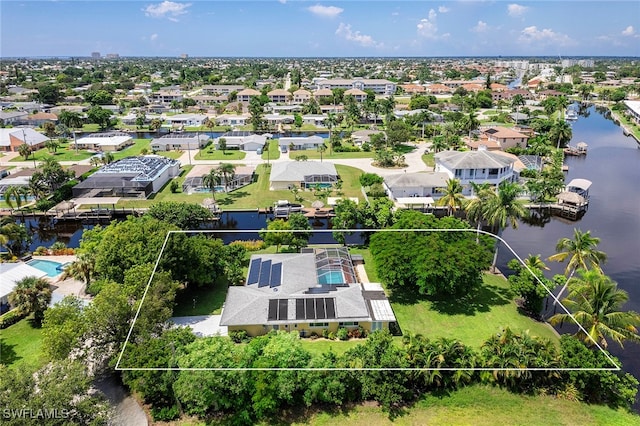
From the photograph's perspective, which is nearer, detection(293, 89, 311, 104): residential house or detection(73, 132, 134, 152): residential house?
detection(73, 132, 134, 152): residential house

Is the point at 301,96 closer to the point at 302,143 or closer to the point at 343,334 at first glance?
the point at 302,143

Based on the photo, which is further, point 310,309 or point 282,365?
point 310,309

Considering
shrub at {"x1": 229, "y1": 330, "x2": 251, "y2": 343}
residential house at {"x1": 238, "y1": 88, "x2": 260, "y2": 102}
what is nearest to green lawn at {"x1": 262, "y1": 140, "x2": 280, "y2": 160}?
shrub at {"x1": 229, "y1": 330, "x2": 251, "y2": 343}

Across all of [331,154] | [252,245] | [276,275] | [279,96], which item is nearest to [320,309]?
[276,275]

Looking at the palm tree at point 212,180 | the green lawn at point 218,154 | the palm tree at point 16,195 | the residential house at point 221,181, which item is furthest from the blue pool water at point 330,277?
the green lawn at point 218,154

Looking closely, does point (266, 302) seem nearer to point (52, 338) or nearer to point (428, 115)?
point (52, 338)

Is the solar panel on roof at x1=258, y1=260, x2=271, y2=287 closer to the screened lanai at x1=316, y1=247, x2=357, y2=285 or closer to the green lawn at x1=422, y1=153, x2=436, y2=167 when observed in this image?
the screened lanai at x1=316, y1=247, x2=357, y2=285

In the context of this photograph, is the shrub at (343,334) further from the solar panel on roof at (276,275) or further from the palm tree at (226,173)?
the palm tree at (226,173)
